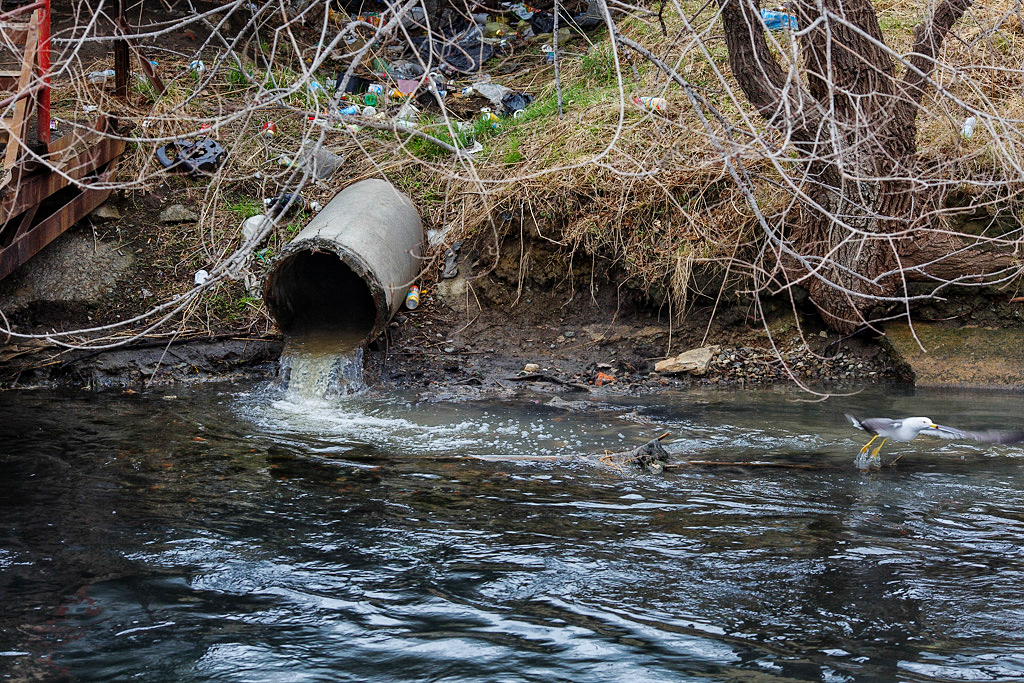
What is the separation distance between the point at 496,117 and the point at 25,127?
4.45 meters

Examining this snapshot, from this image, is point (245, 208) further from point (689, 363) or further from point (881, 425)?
point (881, 425)

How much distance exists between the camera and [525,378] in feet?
24.8

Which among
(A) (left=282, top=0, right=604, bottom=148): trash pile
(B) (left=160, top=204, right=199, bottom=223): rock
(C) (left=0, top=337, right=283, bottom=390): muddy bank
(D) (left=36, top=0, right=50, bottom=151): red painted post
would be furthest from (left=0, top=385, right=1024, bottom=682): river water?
(A) (left=282, top=0, right=604, bottom=148): trash pile

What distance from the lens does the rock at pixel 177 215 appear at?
8.59 metres

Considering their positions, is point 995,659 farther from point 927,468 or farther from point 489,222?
point 489,222

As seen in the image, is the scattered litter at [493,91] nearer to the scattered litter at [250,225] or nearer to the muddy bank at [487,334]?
the muddy bank at [487,334]

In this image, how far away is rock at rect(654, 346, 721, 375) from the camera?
7.61 m

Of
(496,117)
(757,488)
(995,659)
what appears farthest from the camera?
(496,117)

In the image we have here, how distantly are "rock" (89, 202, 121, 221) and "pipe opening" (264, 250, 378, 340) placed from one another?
75.5 inches

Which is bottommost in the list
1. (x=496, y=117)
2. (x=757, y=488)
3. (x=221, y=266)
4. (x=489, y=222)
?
(x=757, y=488)

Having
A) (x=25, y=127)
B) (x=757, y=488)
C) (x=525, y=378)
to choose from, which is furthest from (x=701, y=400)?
(x=25, y=127)

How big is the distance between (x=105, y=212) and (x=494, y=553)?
6.06 m

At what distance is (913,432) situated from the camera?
5367 mm

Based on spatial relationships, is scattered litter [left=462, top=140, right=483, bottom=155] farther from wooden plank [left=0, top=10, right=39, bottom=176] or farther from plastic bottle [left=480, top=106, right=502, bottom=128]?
wooden plank [left=0, top=10, right=39, bottom=176]
